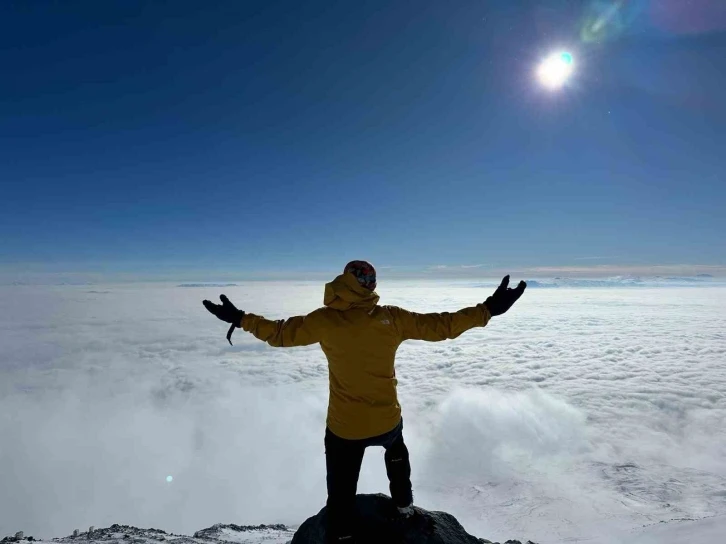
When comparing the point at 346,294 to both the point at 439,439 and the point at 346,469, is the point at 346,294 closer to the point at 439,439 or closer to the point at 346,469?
the point at 346,469

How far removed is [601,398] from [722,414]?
30.6ft

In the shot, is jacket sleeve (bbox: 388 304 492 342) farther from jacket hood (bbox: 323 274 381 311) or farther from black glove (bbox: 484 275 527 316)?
jacket hood (bbox: 323 274 381 311)

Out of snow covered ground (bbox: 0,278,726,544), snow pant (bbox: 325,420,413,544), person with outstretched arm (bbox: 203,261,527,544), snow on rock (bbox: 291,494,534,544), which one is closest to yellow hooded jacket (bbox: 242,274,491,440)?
person with outstretched arm (bbox: 203,261,527,544)

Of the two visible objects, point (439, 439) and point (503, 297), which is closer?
point (503, 297)

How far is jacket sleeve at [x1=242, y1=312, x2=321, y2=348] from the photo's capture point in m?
2.82

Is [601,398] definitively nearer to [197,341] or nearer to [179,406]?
[179,406]

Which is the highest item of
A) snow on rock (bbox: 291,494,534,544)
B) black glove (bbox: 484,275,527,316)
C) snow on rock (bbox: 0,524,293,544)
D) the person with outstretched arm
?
black glove (bbox: 484,275,527,316)

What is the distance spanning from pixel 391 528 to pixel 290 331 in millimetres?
2448

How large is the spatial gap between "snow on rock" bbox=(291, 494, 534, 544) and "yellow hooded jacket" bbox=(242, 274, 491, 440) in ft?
4.38

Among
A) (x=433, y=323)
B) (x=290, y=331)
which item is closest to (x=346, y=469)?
(x=290, y=331)

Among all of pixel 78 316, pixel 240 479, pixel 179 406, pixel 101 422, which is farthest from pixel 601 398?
pixel 78 316

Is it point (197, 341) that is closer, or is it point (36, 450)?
point (36, 450)

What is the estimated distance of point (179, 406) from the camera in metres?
52.8

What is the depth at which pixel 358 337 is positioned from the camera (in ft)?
9.18
